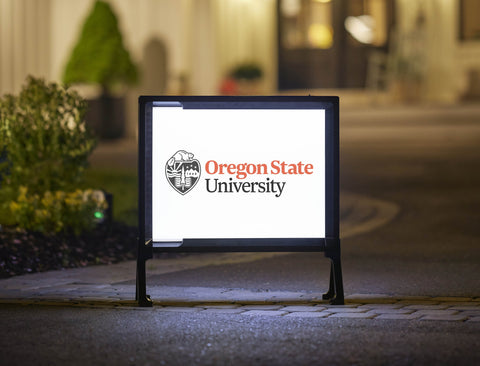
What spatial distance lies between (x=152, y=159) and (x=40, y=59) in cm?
1328

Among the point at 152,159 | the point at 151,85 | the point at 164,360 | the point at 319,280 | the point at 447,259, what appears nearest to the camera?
the point at 164,360

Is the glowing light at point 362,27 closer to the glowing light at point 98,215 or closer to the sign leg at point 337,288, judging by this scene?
the glowing light at point 98,215

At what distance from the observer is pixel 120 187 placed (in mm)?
13281

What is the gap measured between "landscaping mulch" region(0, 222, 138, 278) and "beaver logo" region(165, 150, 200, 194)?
1835 millimetres

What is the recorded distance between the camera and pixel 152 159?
7168 mm

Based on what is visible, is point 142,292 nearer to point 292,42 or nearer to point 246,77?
point 246,77

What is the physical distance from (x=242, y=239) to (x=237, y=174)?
43 centimetres

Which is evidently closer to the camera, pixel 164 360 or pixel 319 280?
pixel 164 360

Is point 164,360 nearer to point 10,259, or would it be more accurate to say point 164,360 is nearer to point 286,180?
point 286,180

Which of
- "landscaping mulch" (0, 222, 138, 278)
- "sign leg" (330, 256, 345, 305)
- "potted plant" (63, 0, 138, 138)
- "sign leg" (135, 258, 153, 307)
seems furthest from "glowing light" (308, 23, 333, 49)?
"sign leg" (135, 258, 153, 307)

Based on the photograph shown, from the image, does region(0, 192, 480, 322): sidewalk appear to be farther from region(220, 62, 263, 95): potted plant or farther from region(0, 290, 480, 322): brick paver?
region(220, 62, 263, 95): potted plant

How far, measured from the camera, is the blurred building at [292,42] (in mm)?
21750

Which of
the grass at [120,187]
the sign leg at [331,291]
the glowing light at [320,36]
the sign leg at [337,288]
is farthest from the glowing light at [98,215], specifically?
the glowing light at [320,36]

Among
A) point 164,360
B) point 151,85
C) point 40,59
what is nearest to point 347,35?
point 151,85
